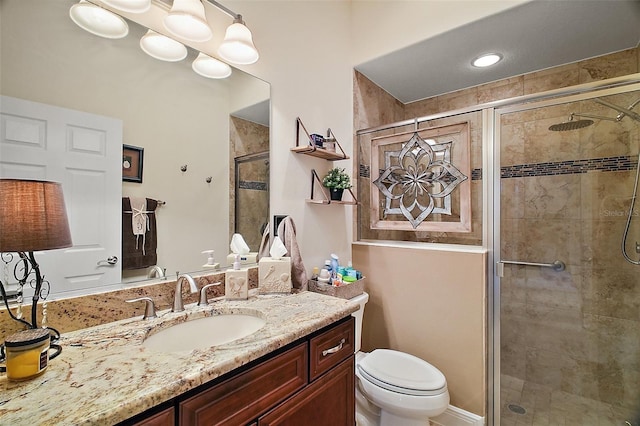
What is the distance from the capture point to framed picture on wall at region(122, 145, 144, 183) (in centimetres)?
109

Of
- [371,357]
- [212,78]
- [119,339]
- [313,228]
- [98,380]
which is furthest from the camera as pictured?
[313,228]

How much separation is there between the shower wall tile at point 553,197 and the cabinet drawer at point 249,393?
61.8 inches

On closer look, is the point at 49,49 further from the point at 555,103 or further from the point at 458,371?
the point at 458,371

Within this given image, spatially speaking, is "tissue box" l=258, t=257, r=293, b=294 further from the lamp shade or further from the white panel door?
the lamp shade

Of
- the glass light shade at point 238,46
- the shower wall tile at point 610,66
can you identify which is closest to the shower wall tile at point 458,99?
the shower wall tile at point 610,66

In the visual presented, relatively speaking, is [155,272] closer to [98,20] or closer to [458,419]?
[98,20]

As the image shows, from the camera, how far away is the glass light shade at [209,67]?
4.30ft

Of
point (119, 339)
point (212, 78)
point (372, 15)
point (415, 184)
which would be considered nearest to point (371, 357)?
point (415, 184)

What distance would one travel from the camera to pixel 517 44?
1.90 metres

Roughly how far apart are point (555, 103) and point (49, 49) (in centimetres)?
222

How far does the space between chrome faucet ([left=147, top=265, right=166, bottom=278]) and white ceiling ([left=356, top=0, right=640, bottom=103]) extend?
1934 millimetres

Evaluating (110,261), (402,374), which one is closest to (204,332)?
(110,261)

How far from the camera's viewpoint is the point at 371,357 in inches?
65.2

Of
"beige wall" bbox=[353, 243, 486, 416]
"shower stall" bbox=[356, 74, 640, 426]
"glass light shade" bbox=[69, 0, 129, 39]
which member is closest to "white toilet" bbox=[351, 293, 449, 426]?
"beige wall" bbox=[353, 243, 486, 416]
